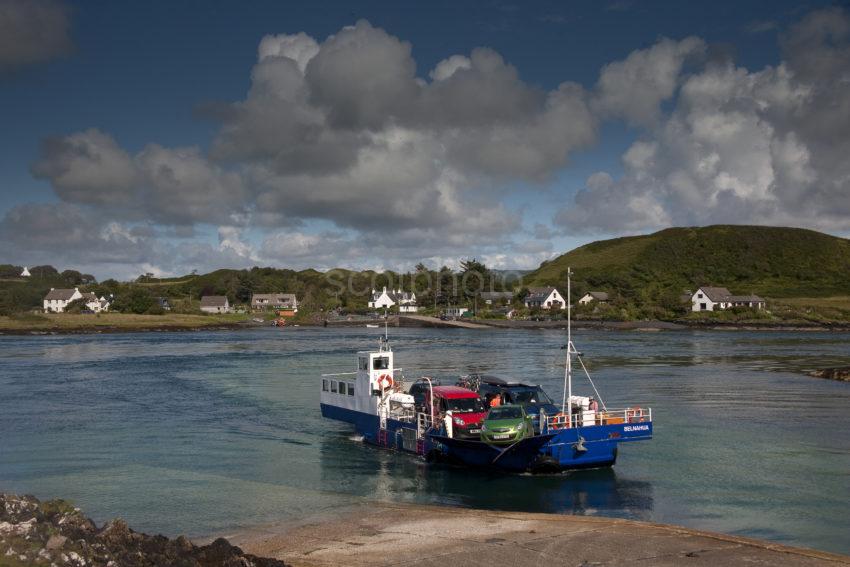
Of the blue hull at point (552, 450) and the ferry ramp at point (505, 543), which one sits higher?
the blue hull at point (552, 450)

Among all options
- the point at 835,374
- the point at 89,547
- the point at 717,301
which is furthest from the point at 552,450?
the point at 717,301

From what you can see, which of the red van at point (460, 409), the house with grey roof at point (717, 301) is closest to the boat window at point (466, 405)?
the red van at point (460, 409)

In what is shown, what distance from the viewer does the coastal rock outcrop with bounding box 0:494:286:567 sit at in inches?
605

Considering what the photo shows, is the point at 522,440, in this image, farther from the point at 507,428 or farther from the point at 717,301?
the point at 717,301

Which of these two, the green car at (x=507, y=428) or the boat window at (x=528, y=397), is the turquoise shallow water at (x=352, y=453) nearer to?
the green car at (x=507, y=428)

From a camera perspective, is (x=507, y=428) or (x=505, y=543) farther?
(x=507, y=428)

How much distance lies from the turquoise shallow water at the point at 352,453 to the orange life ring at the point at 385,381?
10.3 feet

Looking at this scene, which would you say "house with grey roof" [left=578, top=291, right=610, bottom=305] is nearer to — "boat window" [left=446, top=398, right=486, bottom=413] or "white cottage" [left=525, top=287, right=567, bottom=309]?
"white cottage" [left=525, top=287, right=567, bottom=309]

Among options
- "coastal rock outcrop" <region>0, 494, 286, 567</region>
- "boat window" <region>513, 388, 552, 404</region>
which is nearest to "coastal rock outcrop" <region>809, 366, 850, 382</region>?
"boat window" <region>513, 388, 552, 404</region>

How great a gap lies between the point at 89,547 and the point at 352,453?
760 inches

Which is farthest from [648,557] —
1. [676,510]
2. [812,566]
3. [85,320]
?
[85,320]

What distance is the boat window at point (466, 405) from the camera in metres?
32.7

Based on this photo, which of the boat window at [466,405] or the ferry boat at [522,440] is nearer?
the ferry boat at [522,440]

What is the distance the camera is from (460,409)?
3269 centimetres
